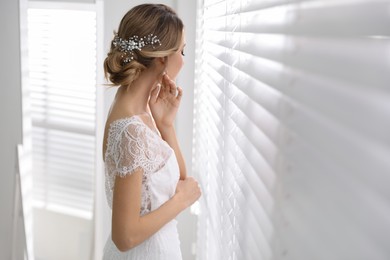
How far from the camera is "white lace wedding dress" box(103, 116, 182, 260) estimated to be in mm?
1666

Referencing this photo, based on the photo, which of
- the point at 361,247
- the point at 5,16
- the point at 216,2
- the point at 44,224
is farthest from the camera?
the point at 44,224

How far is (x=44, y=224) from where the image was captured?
328 cm

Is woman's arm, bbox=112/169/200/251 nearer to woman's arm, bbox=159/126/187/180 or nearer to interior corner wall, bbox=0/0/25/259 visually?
woman's arm, bbox=159/126/187/180

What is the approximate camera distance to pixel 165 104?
208cm

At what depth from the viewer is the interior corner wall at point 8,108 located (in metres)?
3.06

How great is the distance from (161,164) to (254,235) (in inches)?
28.4

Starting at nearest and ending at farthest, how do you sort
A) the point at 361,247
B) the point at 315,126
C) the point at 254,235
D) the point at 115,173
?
the point at 361,247
the point at 315,126
the point at 254,235
the point at 115,173

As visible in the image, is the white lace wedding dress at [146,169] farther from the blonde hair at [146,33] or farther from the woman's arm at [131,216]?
the blonde hair at [146,33]

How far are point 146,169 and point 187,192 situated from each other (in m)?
0.22

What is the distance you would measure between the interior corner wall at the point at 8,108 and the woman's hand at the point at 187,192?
5.12ft

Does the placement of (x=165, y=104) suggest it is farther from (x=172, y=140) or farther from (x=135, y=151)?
(x=135, y=151)

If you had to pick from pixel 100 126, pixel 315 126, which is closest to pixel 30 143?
pixel 100 126

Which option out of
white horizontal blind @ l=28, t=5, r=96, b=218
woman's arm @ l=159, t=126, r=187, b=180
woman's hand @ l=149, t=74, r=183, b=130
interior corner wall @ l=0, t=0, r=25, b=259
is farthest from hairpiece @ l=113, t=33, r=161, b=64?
interior corner wall @ l=0, t=0, r=25, b=259

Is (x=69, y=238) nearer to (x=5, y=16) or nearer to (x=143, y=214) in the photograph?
(x=5, y=16)
